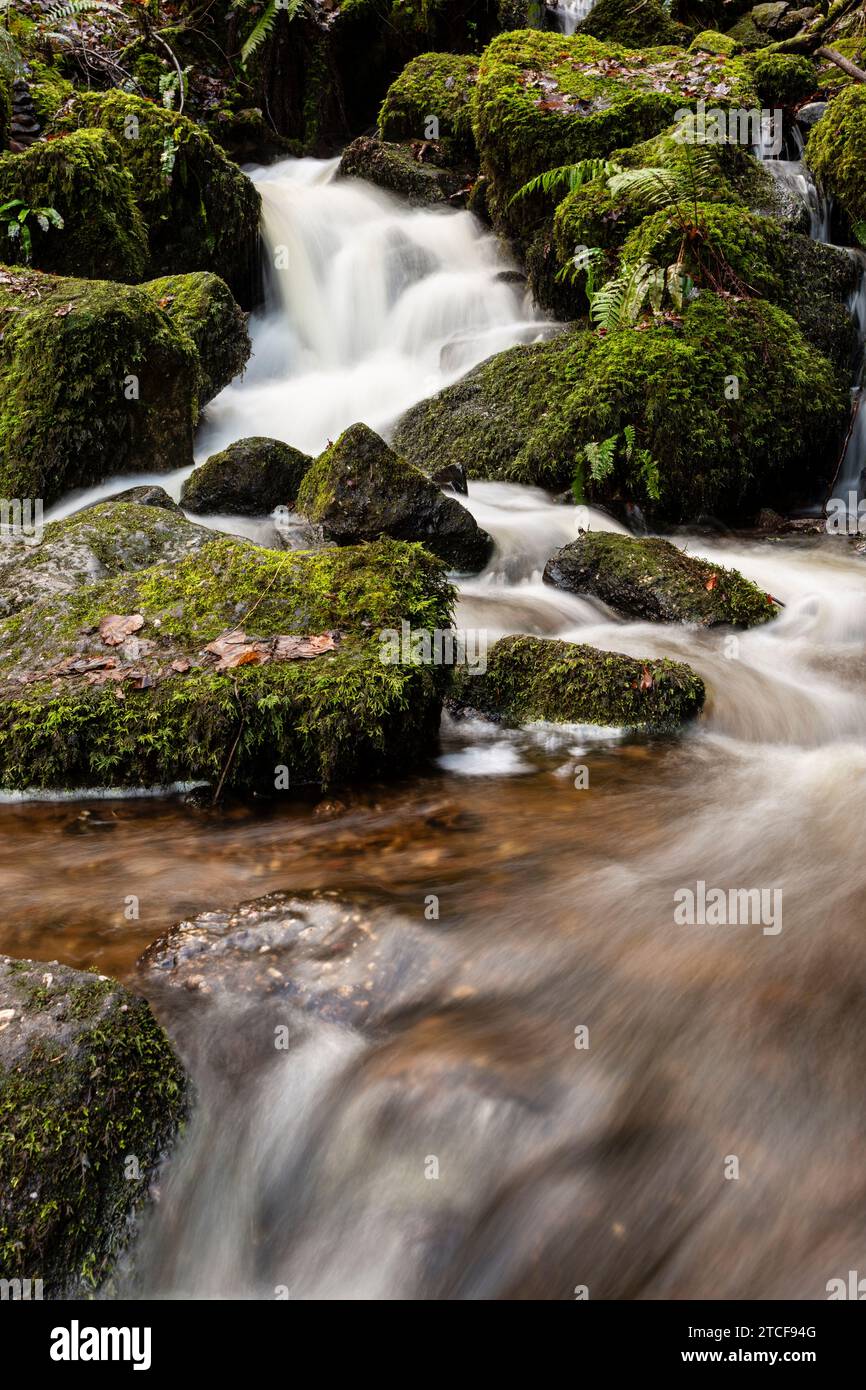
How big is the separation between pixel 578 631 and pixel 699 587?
83cm

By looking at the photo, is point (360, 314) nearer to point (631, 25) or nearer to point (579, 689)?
point (579, 689)

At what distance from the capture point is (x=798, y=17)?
53.4 feet

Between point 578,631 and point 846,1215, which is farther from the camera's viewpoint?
point 578,631

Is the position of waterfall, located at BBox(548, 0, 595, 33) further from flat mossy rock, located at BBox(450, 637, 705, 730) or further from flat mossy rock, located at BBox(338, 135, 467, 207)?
flat mossy rock, located at BBox(450, 637, 705, 730)

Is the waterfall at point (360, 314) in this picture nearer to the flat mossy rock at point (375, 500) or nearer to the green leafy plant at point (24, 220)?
the green leafy plant at point (24, 220)

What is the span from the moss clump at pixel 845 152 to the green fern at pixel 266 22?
355 inches

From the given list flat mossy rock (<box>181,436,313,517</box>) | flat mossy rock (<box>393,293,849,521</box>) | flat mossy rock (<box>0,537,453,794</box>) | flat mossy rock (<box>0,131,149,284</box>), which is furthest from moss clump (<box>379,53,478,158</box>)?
flat mossy rock (<box>0,537,453,794</box>)

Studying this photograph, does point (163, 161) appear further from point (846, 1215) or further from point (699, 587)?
point (846, 1215)

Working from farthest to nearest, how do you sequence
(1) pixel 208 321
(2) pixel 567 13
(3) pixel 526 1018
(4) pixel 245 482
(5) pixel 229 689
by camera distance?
(2) pixel 567 13
(1) pixel 208 321
(4) pixel 245 482
(5) pixel 229 689
(3) pixel 526 1018

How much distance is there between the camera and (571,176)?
985 cm

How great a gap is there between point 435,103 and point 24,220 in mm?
7411

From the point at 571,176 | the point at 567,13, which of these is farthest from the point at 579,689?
the point at 567,13

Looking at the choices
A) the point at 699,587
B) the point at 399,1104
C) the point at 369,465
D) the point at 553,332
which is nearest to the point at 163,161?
the point at 553,332

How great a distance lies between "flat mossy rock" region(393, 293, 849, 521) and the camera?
7.84 metres
